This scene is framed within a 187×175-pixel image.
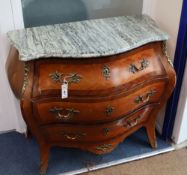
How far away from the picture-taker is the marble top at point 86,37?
1.16m

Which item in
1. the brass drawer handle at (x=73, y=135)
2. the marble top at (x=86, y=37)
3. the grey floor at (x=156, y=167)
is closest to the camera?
the marble top at (x=86, y=37)

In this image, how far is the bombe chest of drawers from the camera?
1.19 metres

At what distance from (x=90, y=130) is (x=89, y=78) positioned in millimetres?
291

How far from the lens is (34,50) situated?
117 centimetres

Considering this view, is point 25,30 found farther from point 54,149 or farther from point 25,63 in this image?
point 54,149

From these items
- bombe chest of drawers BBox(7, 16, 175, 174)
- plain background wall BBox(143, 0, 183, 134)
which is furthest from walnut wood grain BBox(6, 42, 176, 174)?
plain background wall BBox(143, 0, 183, 134)

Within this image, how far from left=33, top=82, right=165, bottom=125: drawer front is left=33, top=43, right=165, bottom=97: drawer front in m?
0.05

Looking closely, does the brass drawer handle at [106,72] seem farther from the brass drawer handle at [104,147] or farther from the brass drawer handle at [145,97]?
the brass drawer handle at [104,147]

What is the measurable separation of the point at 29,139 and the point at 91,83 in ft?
2.55

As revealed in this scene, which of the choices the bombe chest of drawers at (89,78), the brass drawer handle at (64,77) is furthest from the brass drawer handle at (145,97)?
the brass drawer handle at (64,77)

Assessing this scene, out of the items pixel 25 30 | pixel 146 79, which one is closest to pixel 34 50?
pixel 25 30

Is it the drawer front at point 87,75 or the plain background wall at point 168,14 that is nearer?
the drawer front at point 87,75

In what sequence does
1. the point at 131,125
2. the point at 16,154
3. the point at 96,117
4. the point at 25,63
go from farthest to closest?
the point at 16,154 < the point at 131,125 < the point at 96,117 < the point at 25,63

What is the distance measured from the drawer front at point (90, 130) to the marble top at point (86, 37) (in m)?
0.38
